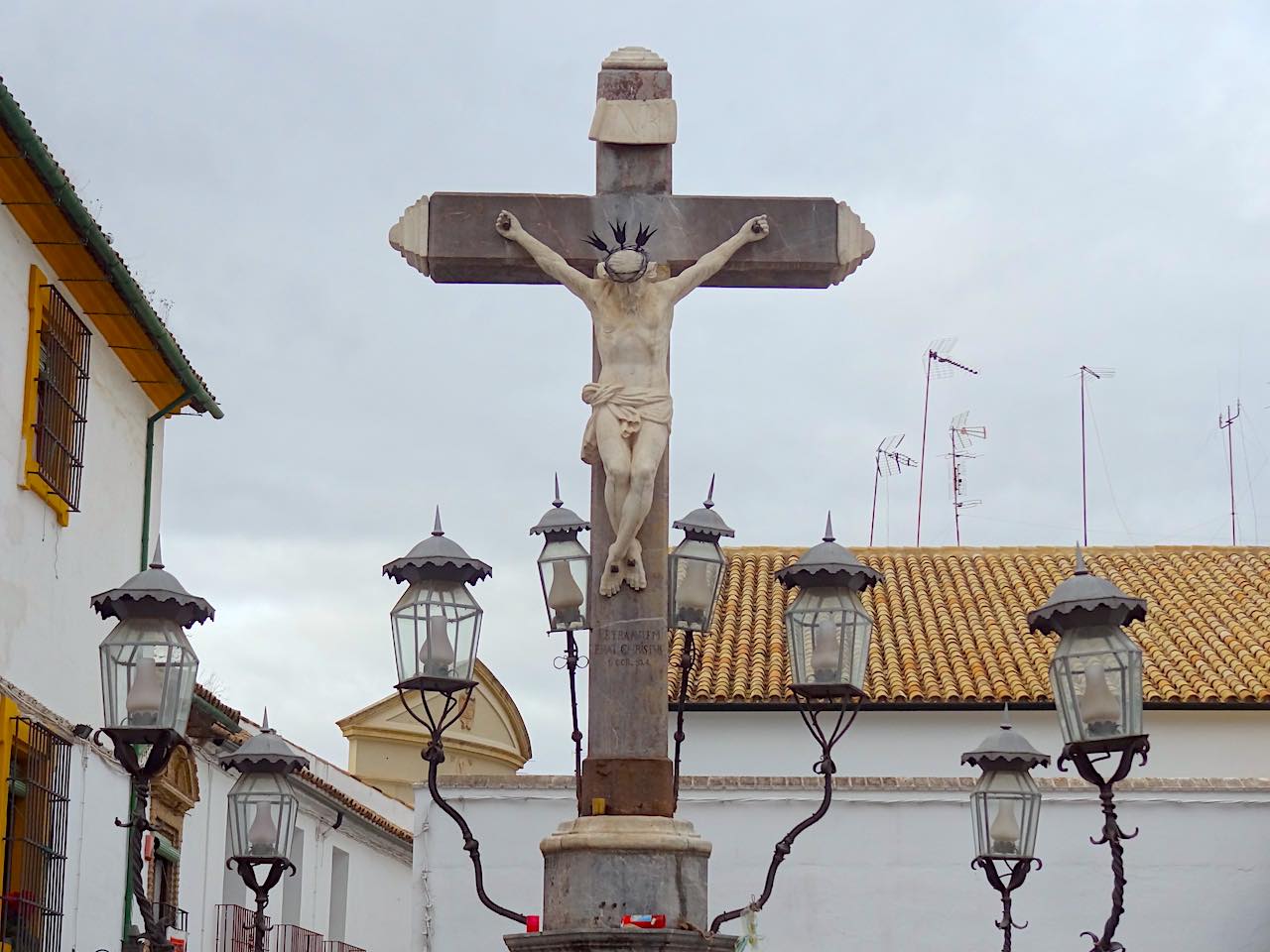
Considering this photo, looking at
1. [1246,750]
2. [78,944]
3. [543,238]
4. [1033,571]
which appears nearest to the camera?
[543,238]

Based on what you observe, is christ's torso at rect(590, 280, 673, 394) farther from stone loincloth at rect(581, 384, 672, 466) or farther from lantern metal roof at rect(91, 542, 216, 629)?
lantern metal roof at rect(91, 542, 216, 629)

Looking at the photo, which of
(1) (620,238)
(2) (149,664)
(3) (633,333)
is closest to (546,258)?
(1) (620,238)

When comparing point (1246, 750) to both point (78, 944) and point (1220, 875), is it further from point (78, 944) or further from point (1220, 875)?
point (78, 944)

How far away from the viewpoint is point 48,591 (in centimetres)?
1298

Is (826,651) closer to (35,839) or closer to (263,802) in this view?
(263,802)

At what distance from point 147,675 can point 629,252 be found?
210 centimetres

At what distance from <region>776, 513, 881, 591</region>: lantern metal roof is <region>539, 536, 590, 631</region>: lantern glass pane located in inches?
31.7

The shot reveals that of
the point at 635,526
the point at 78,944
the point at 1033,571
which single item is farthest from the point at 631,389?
the point at 1033,571

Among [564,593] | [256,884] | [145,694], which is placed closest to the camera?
[145,694]

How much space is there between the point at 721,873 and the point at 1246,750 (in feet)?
18.5

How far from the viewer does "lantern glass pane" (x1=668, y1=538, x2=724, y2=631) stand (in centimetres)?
718

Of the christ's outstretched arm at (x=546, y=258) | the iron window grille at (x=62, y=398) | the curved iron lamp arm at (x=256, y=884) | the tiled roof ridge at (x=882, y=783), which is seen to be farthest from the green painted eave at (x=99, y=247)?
the christ's outstretched arm at (x=546, y=258)

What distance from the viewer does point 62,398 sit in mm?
13320

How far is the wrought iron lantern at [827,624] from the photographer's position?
6.81 m
